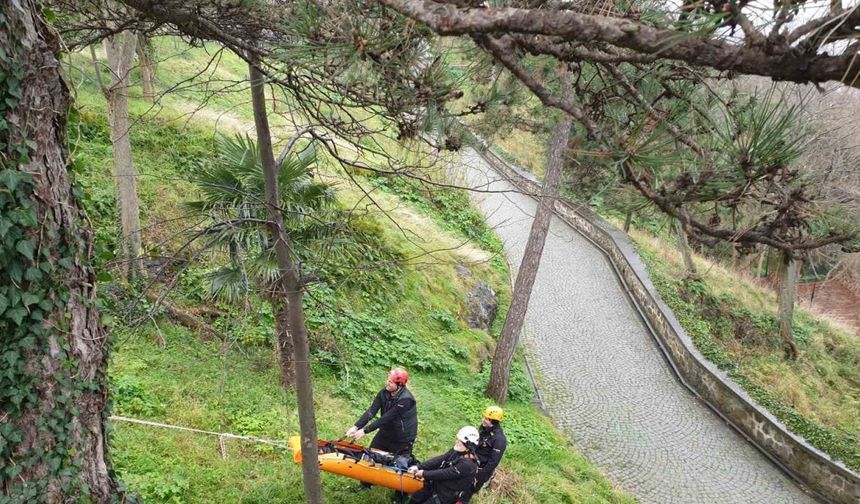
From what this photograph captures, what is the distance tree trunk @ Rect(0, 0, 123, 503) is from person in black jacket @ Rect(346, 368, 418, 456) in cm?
338

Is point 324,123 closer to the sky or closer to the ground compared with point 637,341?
closer to the sky

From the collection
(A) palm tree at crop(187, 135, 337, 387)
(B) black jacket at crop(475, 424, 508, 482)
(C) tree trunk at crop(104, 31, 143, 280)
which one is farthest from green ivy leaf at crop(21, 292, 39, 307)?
(C) tree trunk at crop(104, 31, 143, 280)

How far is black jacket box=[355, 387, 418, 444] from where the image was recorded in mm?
6570

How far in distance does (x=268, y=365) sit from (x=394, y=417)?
2879mm

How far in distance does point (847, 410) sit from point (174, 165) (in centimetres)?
1843

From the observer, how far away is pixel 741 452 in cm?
1170

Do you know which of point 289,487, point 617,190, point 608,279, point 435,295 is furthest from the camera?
point 608,279

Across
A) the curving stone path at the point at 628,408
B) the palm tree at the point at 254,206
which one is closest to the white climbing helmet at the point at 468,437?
the palm tree at the point at 254,206

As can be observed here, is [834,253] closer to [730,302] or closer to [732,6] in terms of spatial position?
[732,6]

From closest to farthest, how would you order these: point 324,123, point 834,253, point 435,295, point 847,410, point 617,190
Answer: point 617,190
point 834,253
point 324,123
point 435,295
point 847,410

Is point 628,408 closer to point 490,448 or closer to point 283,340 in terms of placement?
point 490,448

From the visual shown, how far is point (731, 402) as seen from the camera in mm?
12750

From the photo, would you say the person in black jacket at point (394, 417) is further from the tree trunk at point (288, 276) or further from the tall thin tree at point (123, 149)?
the tall thin tree at point (123, 149)

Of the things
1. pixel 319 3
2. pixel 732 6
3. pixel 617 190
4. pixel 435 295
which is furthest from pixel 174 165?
pixel 732 6
